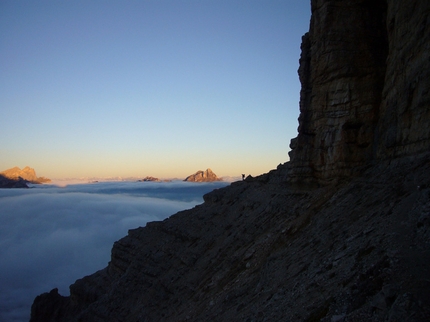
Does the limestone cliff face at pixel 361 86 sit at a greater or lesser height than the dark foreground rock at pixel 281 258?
greater

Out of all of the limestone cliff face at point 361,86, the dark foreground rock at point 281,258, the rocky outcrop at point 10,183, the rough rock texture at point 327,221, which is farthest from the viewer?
the rocky outcrop at point 10,183

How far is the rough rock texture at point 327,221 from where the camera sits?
425 inches

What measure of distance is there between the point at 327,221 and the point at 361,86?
10.4 meters

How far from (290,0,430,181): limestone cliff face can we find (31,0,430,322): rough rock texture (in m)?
0.08

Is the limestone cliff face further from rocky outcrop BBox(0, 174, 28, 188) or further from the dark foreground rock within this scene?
rocky outcrop BBox(0, 174, 28, 188)

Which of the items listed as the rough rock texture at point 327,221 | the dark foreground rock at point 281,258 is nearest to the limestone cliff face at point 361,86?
the rough rock texture at point 327,221

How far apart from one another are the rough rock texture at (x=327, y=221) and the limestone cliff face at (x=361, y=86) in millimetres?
80

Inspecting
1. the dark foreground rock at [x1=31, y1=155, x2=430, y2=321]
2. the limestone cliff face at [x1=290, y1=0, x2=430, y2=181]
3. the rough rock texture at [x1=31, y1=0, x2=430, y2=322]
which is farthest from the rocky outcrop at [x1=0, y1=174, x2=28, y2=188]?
the limestone cliff face at [x1=290, y1=0, x2=430, y2=181]

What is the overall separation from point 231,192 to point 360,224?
79.0 feet

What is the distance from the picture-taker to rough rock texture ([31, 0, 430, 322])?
10805 millimetres

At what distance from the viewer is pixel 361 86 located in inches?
896

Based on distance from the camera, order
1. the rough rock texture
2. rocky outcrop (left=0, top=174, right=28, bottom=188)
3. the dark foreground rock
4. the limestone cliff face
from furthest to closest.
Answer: rocky outcrop (left=0, top=174, right=28, bottom=188), the limestone cliff face, the rough rock texture, the dark foreground rock

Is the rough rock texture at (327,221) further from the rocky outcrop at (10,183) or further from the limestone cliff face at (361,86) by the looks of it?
→ the rocky outcrop at (10,183)

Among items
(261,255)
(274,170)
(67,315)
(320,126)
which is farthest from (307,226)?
(67,315)
